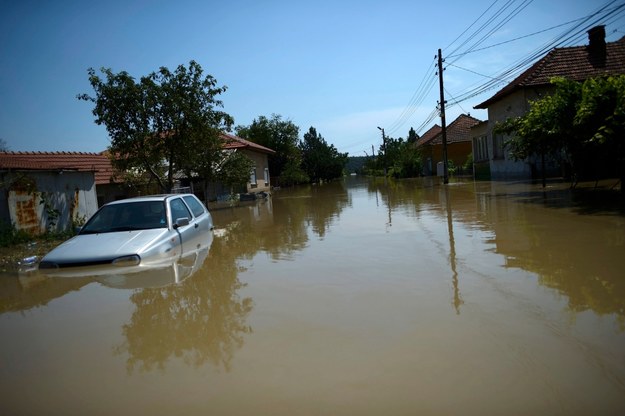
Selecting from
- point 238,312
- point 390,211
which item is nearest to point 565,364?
point 238,312

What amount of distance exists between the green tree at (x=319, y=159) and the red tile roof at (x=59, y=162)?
4238 cm

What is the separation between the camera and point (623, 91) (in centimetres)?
1209

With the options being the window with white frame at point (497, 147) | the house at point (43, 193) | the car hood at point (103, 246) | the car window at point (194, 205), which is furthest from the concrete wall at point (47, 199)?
the window with white frame at point (497, 147)

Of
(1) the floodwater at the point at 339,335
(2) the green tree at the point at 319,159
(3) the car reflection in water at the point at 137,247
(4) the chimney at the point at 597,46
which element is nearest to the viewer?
(1) the floodwater at the point at 339,335

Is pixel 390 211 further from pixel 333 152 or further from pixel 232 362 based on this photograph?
pixel 333 152

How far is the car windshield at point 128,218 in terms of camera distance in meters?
7.98

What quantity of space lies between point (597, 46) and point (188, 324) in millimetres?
27577

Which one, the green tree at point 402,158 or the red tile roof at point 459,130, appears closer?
the red tile roof at point 459,130

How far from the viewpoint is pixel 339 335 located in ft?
14.0

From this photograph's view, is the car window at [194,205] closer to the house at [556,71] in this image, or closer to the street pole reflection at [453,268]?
the street pole reflection at [453,268]

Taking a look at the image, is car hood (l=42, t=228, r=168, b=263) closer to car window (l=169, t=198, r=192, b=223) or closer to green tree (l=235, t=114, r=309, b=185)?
car window (l=169, t=198, r=192, b=223)

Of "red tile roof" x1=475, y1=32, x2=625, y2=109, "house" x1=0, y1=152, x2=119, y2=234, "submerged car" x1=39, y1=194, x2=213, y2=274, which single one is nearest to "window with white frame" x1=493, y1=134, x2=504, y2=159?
"red tile roof" x1=475, y1=32, x2=625, y2=109

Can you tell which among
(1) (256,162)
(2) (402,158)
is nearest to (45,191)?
(1) (256,162)

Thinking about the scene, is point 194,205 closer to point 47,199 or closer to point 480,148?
point 47,199
